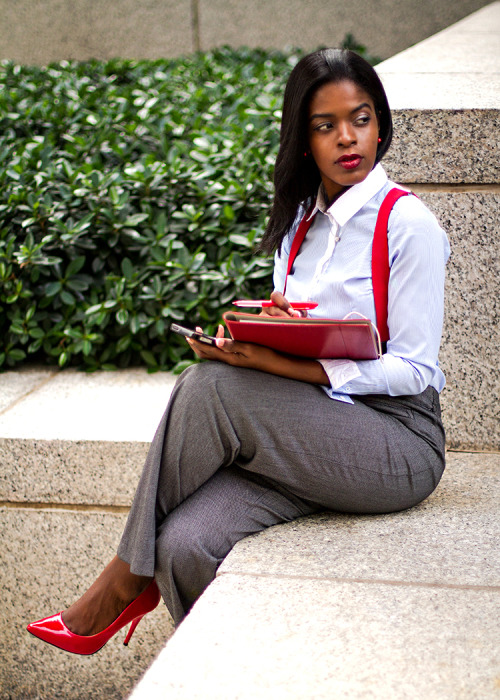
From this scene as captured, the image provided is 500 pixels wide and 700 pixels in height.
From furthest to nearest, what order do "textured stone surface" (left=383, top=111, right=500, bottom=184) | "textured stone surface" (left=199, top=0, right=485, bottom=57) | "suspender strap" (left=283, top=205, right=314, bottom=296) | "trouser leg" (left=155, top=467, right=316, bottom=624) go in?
"textured stone surface" (left=199, top=0, right=485, bottom=57) < "textured stone surface" (left=383, top=111, right=500, bottom=184) < "suspender strap" (left=283, top=205, right=314, bottom=296) < "trouser leg" (left=155, top=467, right=316, bottom=624)

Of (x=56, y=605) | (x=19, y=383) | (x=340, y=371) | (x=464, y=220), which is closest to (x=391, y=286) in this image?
(x=340, y=371)

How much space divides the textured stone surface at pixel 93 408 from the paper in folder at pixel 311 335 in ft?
2.94

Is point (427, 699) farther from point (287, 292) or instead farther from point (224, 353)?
point (287, 292)

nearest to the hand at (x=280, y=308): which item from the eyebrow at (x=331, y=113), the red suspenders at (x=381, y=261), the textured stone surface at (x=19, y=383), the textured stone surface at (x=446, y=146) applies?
the red suspenders at (x=381, y=261)

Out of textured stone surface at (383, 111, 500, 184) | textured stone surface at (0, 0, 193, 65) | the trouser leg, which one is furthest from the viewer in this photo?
textured stone surface at (0, 0, 193, 65)

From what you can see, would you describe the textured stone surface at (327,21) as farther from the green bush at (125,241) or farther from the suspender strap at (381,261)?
the suspender strap at (381,261)

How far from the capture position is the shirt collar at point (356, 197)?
2477 mm

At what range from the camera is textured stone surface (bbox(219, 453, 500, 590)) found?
2.15 metres

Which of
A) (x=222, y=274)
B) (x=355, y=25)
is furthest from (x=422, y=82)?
(x=355, y=25)

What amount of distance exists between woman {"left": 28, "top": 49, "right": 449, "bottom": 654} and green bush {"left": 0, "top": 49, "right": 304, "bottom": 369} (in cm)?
126

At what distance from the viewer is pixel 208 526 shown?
92.0 inches

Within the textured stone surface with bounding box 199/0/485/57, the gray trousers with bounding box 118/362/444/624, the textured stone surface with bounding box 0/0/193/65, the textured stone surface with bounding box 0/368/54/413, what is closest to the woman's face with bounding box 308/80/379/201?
the gray trousers with bounding box 118/362/444/624

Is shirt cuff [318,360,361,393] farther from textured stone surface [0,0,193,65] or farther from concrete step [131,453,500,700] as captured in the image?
textured stone surface [0,0,193,65]

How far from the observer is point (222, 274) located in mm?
3697
